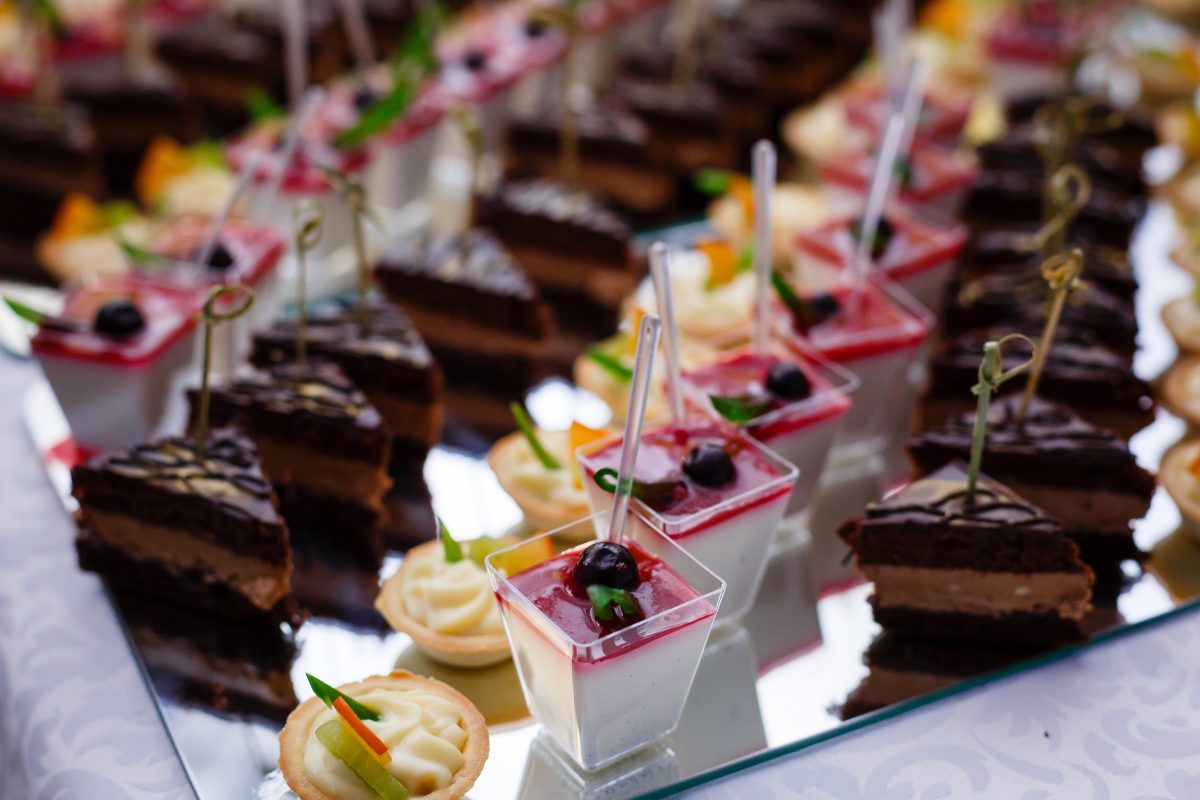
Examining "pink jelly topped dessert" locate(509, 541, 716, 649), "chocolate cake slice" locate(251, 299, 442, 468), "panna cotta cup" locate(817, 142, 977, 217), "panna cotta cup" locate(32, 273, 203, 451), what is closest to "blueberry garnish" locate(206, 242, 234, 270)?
"panna cotta cup" locate(32, 273, 203, 451)

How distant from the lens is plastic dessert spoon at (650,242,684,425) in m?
3.27

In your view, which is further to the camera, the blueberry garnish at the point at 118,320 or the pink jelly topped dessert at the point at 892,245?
the pink jelly topped dessert at the point at 892,245

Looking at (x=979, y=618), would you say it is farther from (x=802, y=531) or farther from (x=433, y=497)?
(x=433, y=497)

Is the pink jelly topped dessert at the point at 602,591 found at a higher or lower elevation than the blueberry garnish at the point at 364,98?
lower

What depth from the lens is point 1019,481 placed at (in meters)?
3.82

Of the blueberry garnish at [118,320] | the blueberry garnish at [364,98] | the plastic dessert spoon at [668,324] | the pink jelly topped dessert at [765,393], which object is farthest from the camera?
the blueberry garnish at [364,98]

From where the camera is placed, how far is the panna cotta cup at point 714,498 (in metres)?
3.37

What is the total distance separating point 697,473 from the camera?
345 centimetres

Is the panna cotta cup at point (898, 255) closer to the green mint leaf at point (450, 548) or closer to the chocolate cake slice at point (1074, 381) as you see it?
the chocolate cake slice at point (1074, 381)

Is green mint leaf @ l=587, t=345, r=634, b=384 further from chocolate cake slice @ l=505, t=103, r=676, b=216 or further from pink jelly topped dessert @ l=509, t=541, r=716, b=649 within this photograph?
chocolate cake slice @ l=505, t=103, r=676, b=216

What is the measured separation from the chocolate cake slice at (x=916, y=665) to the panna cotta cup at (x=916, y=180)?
2316mm

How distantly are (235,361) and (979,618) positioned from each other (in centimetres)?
256

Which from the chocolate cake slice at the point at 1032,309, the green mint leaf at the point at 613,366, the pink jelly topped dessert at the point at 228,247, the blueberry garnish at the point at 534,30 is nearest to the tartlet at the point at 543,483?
the green mint leaf at the point at 613,366

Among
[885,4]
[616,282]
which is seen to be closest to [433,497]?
[616,282]
